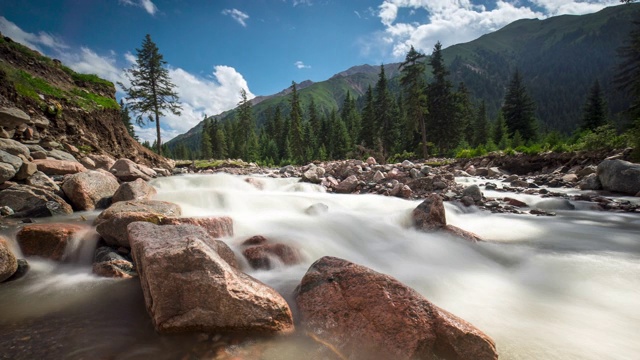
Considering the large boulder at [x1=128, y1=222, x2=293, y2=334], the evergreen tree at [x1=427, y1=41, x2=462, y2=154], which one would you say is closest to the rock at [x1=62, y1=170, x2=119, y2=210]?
the large boulder at [x1=128, y1=222, x2=293, y2=334]

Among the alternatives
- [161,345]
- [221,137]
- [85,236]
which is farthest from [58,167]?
[221,137]

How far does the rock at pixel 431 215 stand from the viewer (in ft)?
21.0

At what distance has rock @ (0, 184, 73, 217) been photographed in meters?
6.28

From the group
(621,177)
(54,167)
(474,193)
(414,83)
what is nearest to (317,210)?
(474,193)

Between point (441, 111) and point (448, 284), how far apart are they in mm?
42365

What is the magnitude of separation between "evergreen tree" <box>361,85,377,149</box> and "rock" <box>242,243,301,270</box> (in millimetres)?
46123

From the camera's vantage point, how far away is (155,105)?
3269 centimetres

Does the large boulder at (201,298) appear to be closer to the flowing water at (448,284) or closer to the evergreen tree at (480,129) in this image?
the flowing water at (448,284)

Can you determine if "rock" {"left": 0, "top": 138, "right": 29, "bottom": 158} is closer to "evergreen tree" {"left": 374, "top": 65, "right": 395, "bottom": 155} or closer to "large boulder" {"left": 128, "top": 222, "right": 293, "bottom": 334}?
"large boulder" {"left": 128, "top": 222, "right": 293, "bottom": 334}

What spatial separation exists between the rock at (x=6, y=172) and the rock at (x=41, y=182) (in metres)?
0.49

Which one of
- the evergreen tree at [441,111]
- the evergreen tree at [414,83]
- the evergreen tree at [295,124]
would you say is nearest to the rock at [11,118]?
the evergreen tree at [414,83]

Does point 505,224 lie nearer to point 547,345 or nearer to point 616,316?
point 616,316

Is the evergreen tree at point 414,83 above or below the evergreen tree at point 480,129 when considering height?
above

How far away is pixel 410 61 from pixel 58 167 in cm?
3445
